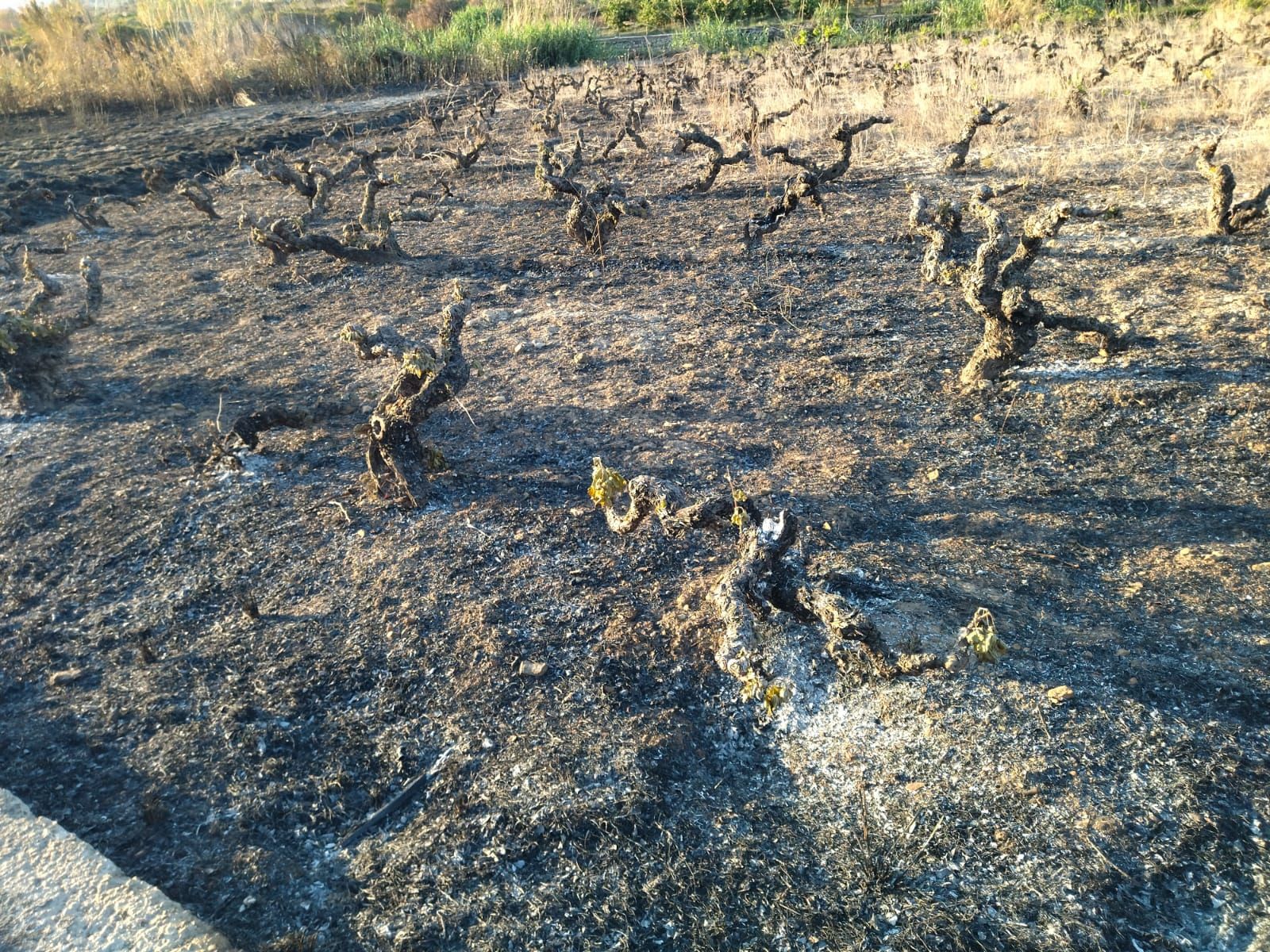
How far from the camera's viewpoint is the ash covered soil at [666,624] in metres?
2.06

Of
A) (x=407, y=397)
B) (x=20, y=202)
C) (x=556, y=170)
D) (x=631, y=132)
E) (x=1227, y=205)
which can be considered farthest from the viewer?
(x=631, y=132)

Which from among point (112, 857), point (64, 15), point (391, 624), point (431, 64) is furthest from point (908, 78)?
point (64, 15)

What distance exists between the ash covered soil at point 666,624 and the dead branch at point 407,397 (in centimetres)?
10

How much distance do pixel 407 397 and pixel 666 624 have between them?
1424 millimetres

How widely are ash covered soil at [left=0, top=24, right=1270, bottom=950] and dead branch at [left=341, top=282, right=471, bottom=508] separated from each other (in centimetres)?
10

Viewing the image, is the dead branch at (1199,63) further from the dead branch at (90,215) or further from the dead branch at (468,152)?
the dead branch at (90,215)

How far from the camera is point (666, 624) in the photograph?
9.28ft

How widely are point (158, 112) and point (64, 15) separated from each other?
3903mm

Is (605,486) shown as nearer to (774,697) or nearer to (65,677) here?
(774,697)

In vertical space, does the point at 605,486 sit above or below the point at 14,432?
above

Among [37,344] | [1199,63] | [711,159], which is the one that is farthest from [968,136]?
[37,344]

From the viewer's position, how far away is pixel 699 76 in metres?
11.9

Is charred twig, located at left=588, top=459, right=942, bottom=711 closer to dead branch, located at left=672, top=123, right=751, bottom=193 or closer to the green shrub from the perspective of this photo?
dead branch, located at left=672, top=123, right=751, bottom=193

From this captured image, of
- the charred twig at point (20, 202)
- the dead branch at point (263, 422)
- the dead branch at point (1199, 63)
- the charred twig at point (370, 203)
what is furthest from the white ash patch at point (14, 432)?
the dead branch at point (1199, 63)
